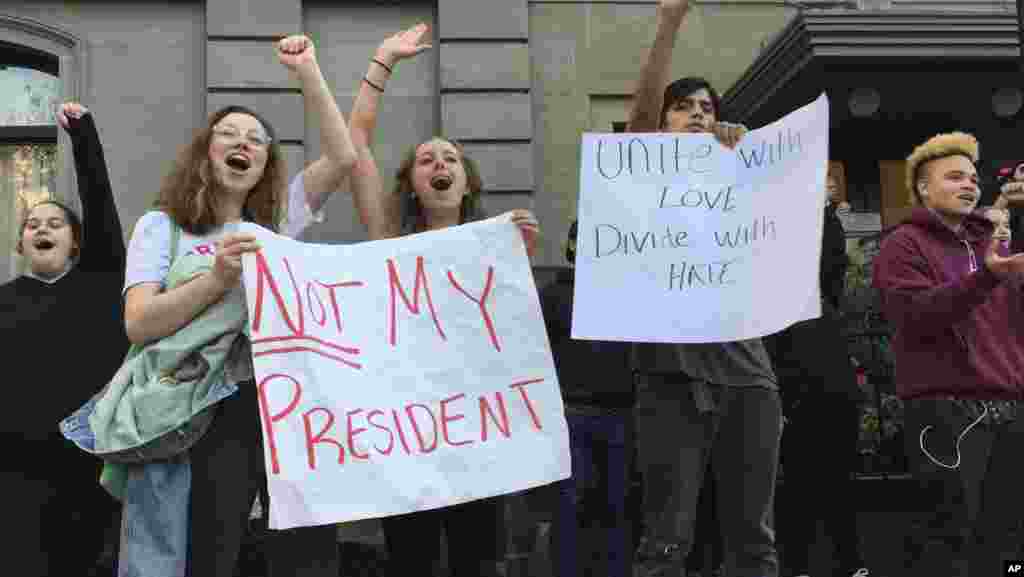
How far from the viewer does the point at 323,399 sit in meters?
3.29

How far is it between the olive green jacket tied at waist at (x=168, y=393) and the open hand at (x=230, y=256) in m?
0.10

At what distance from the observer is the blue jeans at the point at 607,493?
510 centimetres

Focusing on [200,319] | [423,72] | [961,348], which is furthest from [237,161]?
[423,72]

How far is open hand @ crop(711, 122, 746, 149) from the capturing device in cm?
398

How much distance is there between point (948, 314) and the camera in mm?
3650

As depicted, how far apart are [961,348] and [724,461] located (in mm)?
885

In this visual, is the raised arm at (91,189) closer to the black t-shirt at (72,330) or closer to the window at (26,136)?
the black t-shirt at (72,330)

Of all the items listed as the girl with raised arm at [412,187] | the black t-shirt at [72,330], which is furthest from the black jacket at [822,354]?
the black t-shirt at [72,330]

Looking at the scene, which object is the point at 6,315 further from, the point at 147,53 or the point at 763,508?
the point at 147,53

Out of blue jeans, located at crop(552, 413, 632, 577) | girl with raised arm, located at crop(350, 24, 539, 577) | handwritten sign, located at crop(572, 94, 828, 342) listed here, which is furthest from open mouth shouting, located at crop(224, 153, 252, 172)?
blue jeans, located at crop(552, 413, 632, 577)

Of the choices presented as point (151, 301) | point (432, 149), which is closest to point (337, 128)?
point (432, 149)

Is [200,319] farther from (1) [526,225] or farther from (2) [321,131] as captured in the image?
(1) [526,225]

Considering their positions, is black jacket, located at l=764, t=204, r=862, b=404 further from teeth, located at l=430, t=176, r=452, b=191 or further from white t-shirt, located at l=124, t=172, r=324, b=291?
white t-shirt, located at l=124, t=172, r=324, b=291

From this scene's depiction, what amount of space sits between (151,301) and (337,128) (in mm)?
835
